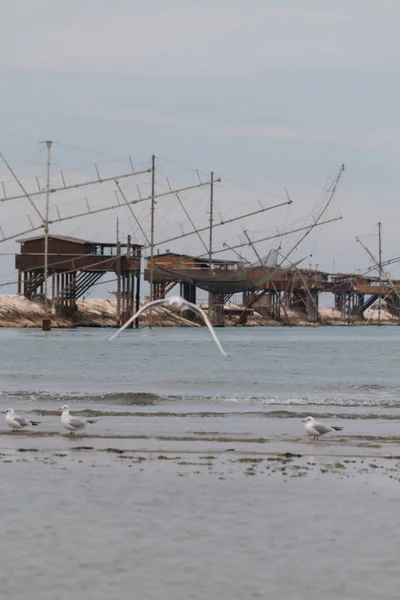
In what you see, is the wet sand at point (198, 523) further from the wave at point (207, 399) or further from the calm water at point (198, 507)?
the wave at point (207, 399)

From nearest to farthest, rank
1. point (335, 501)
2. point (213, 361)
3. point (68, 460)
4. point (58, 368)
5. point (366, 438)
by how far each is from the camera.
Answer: point (335, 501) → point (68, 460) → point (366, 438) → point (58, 368) → point (213, 361)

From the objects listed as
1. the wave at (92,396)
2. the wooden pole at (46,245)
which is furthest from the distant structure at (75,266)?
the wave at (92,396)

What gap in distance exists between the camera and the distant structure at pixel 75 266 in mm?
127438

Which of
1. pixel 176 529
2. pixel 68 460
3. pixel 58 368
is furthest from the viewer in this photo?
pixel 58 368

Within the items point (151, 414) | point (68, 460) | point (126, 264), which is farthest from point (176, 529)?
point (126, 264)

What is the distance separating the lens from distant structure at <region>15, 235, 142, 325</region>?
5017 inches

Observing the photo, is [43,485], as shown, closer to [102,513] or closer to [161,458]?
[102,513]

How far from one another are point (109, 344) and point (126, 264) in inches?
1461

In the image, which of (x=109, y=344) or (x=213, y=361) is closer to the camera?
(x=213, y=361)

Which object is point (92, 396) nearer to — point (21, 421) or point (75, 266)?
point (21, 421)

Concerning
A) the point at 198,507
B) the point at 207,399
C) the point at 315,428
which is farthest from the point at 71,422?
the point at 207,399

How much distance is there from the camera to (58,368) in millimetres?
59594

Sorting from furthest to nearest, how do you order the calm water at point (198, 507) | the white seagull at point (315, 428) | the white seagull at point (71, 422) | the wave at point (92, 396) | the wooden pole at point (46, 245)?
1. the wooden pole at point (46, 245)
2. the wave at point (92, 396)
3. the white seagull at point (71, 422)
4. the white seagull at point (315, 428)
5. the calm water at point (198, 507)

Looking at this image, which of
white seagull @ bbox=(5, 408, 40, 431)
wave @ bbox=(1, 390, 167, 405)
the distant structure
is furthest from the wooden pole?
white seagull @ bbox=(5, 408, 40, 431)
